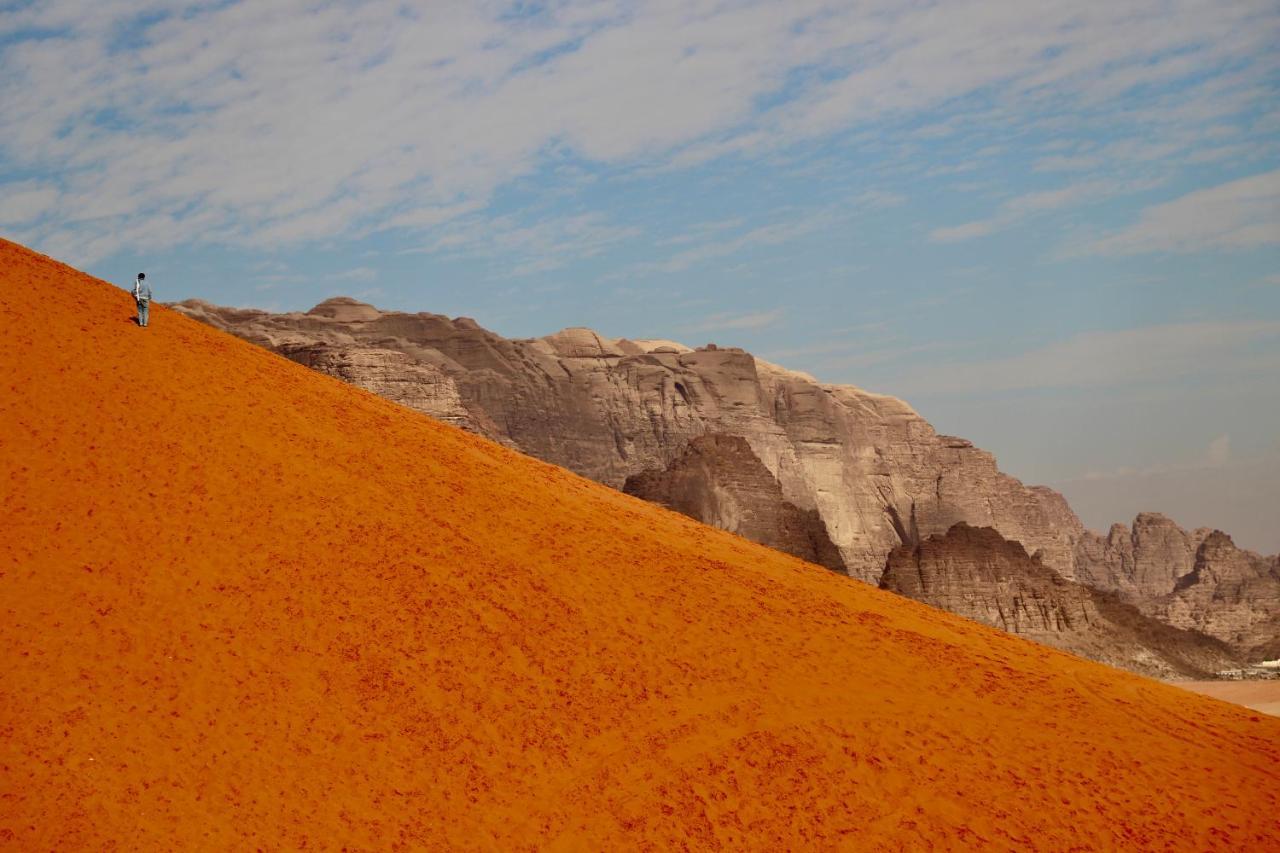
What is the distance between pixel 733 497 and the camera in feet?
249

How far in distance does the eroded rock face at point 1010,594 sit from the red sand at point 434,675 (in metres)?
45.7

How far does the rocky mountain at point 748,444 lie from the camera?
79.9 meters

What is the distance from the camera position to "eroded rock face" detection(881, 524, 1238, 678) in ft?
243

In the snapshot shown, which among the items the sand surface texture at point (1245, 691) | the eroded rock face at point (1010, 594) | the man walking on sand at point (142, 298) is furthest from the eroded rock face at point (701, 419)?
the man walking on sand at point (142, 298)

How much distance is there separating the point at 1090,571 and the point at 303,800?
148 m

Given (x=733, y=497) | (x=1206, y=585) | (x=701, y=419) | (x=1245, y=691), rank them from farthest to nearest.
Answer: (x=701, y=419) → (x=1206, y=585) → (x=733, y=497) → (x=1245, y=691)

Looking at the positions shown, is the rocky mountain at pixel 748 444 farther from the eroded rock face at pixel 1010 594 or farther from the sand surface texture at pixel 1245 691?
the sand surface texture at pixel 1245 691

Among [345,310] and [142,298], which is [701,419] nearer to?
[345,310]

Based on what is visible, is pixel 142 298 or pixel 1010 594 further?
pixel 1010 594

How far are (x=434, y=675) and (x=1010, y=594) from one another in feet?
189

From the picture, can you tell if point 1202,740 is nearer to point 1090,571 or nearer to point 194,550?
point 194,550

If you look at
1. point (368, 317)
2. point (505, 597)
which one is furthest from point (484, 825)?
point (368, 317)

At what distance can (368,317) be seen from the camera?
116m

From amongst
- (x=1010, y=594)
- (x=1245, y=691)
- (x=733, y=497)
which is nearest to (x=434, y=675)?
(x=733, y=497)
